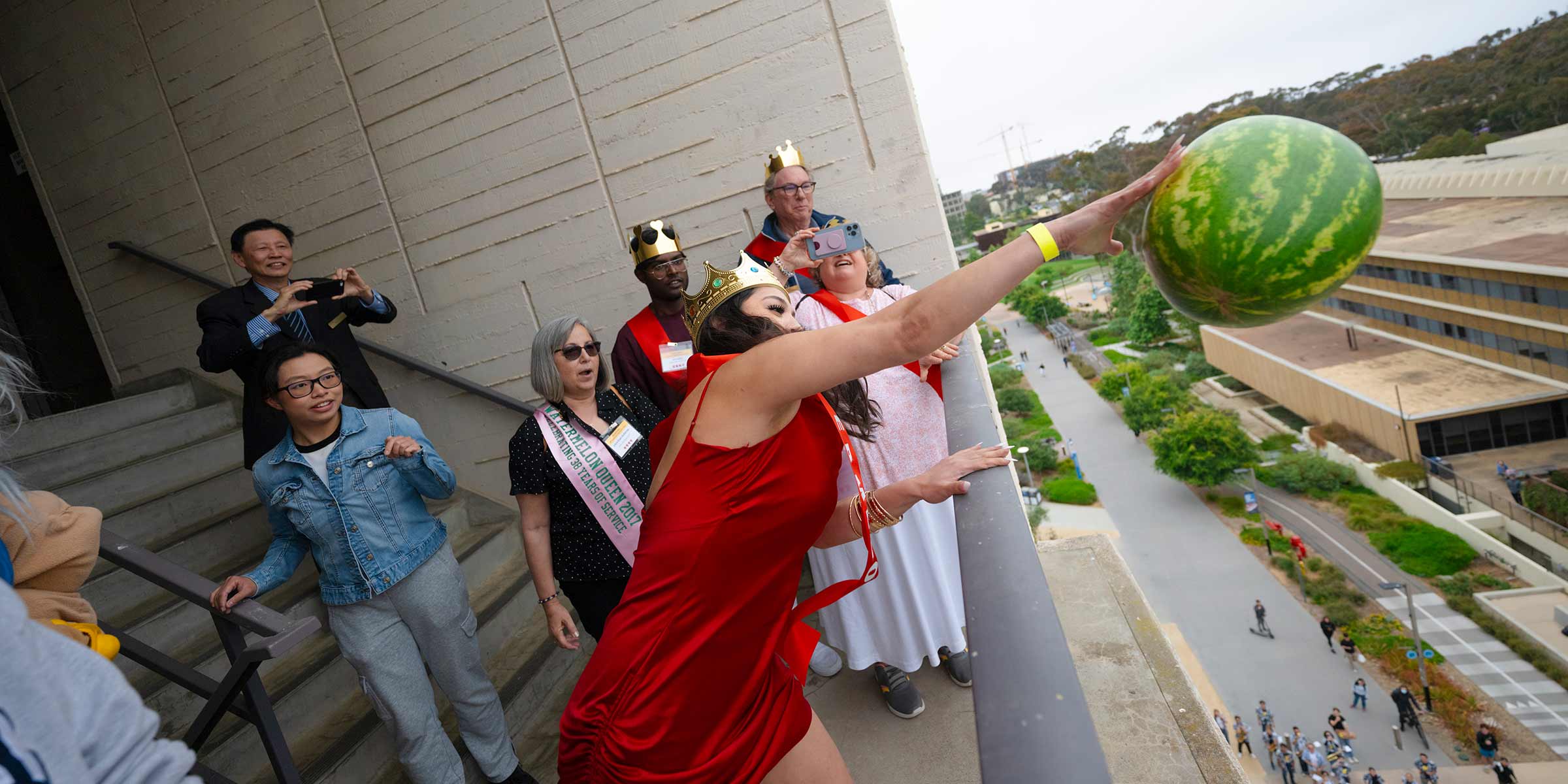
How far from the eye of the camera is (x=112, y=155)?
4.88 meters

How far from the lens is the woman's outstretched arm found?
115 centimetres

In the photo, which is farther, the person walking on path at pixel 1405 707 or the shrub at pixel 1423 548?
the shrub at pixel 1423 548

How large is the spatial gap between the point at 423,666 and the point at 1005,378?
42158 mm

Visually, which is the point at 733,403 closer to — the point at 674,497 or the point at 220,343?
the point at 674,497

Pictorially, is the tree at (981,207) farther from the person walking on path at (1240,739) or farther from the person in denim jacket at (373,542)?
the person in denim jacket at (373,542)

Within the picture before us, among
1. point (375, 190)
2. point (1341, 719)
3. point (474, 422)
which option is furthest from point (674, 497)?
point (1341, 719)

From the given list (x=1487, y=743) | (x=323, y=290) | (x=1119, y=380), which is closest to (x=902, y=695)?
(x=323, y=290)

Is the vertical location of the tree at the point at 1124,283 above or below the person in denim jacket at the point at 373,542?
below

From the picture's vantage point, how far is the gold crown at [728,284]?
1.68m

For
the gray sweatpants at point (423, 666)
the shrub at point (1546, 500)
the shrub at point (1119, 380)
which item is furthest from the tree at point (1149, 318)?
the gray sweatpants at point (423, 666)

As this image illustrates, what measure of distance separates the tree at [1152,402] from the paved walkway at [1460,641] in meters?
8.60

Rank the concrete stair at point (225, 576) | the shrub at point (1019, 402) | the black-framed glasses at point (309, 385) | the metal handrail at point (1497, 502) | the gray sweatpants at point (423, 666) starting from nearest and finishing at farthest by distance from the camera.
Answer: the black-framed glasses at point (309, 385) → the gray sweatpants at point (423, 666) → the concrete stair at point (225, 576) → the metal handrail at point (1497, 502) → the shrub at point (1019, 402)

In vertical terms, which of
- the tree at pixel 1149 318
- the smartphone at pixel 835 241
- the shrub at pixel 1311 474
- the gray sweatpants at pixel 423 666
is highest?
the smartphone at pixel 835 241

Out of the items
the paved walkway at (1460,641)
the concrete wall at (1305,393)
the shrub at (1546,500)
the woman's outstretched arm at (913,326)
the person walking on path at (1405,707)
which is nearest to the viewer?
the woman's outstretched arm at (913,326)
